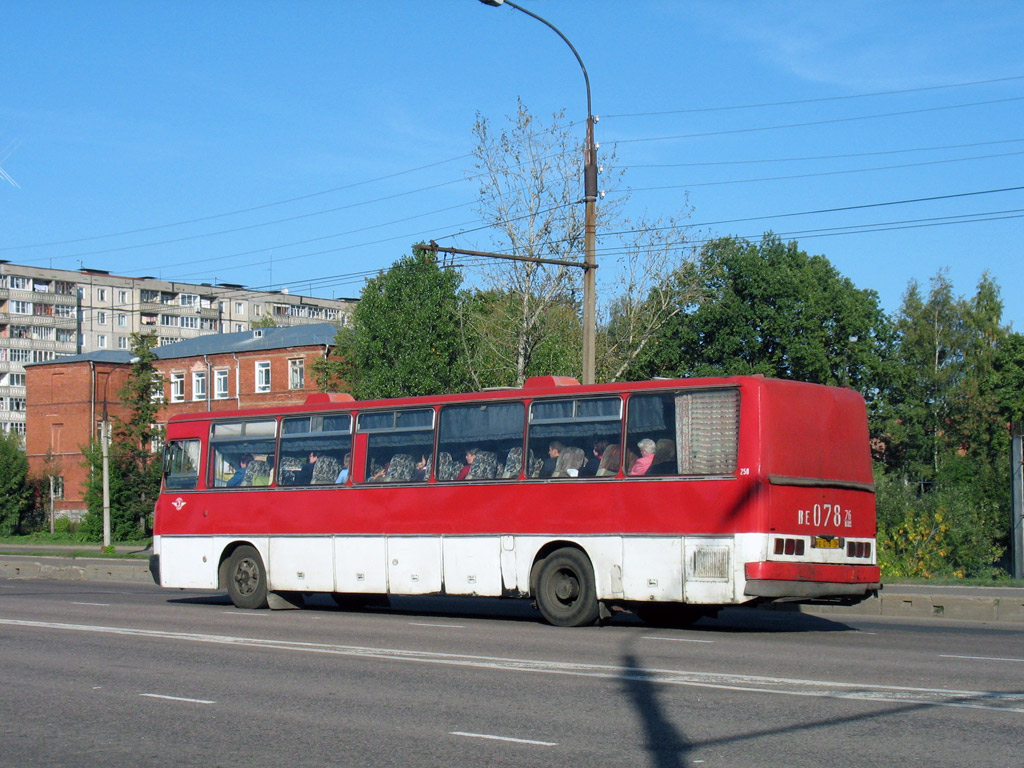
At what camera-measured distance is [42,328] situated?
12800 cm

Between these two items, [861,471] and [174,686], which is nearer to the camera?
[174,686]

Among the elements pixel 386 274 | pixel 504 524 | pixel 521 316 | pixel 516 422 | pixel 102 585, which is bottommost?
pixel 102 585

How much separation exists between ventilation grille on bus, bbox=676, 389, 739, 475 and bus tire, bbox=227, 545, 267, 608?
7911 millimetres

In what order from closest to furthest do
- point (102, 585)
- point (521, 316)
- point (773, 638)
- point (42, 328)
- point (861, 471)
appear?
1. point (773, 638)
2. point (861, 471)
3. point (102, 585)
4. point (521, 316)
5. point (42, 328)

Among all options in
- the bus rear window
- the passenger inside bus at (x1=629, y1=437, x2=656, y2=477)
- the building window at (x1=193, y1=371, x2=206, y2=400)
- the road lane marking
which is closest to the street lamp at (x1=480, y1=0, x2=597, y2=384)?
the passenger inside bus at (x1=629, y1=437, x2=656, y2=477)

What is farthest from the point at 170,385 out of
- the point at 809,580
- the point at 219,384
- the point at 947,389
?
the point at 809,580

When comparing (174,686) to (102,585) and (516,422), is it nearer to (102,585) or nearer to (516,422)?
(516,422)

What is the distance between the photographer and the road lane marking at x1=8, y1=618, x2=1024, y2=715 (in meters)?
9.14

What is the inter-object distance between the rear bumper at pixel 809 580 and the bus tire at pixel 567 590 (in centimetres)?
240

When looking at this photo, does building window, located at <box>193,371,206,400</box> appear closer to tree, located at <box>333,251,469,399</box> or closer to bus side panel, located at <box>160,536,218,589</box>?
tree, located at <box>333,251,469,399</box>

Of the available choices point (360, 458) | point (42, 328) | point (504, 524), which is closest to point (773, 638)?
point (504, 524)

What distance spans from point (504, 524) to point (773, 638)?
412 centimetres

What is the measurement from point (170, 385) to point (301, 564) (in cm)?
6411

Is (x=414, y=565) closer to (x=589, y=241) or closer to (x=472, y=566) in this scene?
(x=472, y=566)
